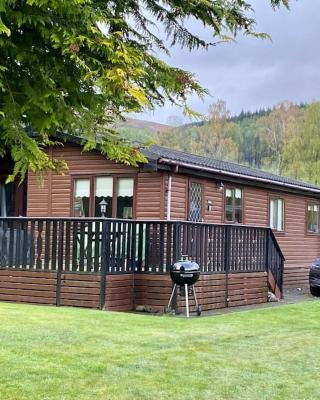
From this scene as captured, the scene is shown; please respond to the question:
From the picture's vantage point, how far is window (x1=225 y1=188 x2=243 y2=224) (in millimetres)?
15508

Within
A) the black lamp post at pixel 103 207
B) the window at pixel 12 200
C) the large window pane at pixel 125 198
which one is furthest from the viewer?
the window at pixel 12 200

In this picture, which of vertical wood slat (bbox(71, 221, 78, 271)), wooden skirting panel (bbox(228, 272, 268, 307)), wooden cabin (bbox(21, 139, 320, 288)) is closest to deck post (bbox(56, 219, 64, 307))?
Result: vertical wood slat (bbox(71, 221, 78, 271))

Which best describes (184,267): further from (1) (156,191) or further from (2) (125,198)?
(2) (125,198)

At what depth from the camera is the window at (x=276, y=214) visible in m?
17.8

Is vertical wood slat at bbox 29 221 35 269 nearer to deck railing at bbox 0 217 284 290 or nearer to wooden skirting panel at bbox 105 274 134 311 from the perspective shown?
deck railing at bbox 0 217 284 290

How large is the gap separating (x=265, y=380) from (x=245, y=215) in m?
11.2

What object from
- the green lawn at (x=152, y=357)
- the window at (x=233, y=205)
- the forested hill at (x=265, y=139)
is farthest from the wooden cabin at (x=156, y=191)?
the forested hill at (x=265, y=139)

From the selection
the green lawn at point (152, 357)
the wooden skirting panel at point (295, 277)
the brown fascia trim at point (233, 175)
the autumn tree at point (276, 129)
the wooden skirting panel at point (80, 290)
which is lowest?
the wooden skirting panel at point (295, 277)

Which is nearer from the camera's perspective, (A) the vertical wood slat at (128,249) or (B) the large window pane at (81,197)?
(A) the vertical wood slat at (128,249)

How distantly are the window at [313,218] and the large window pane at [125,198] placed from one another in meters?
8.75

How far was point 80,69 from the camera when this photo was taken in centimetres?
306

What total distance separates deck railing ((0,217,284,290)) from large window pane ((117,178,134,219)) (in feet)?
8.89

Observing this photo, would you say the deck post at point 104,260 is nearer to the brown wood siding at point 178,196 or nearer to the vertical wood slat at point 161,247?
the vertical wood slat at point 161,247

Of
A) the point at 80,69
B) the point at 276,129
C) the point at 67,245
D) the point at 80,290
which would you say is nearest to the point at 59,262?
the point at 67,245
